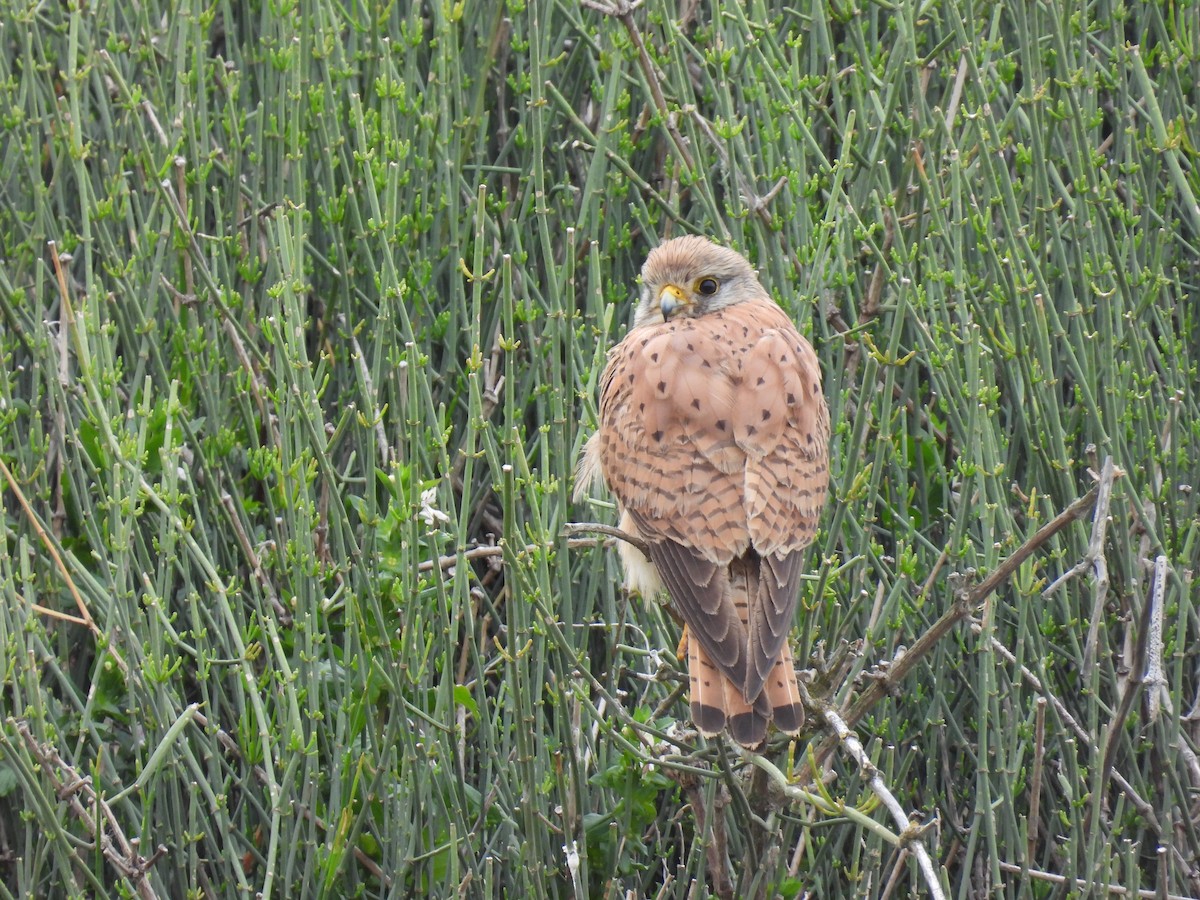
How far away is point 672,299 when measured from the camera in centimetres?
315

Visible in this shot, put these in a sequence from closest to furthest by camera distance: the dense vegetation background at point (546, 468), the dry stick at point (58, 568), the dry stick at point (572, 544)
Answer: the dry stick at point (572, 544) < the dense vegetation background at point (546, 468) < the dry stick at point (58, 568)

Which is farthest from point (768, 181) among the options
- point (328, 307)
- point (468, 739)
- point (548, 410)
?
point (468, 739)

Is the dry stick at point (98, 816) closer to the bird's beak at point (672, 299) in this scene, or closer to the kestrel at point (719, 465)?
the kestrel at point (719, 465)

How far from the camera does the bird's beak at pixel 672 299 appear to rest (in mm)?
3154

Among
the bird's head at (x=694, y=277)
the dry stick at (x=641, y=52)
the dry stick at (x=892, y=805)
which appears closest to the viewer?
the dry stick at (x=892, y=805)

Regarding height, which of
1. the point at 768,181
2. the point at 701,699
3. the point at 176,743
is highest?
the point at 768,181

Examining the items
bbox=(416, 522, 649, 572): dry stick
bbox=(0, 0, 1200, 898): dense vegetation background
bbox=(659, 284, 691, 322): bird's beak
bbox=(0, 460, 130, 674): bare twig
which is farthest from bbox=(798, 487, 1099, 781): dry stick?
bbox=(0, 460, 130, 674): bare twig

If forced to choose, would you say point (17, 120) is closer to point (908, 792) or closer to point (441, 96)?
point (441, 96)

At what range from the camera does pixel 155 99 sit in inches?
143

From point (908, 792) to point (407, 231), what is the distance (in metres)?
1.62

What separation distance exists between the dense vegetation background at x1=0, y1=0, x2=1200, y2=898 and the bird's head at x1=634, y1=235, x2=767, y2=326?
0.26ft

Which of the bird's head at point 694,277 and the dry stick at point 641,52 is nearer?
the dry stick at point 641,52

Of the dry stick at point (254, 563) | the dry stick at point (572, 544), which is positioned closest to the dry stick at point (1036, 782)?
the dry stick at point (572, 544)

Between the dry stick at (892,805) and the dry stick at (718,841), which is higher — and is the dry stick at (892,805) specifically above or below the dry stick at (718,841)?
above
